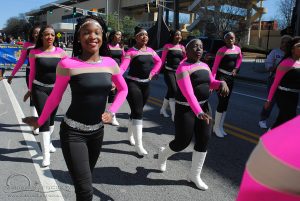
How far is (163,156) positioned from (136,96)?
127 centimetres

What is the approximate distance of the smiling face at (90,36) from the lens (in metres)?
3.13

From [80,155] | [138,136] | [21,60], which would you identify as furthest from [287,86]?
[21,60]

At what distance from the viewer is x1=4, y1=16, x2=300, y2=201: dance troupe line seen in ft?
10.1

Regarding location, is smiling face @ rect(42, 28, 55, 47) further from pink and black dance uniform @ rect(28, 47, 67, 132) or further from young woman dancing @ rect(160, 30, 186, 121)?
young woman dancing @ rect(160, 30, 186, 121)

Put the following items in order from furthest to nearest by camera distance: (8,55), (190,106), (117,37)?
1. (8,55)
2. (117,37)
3. (190,106)

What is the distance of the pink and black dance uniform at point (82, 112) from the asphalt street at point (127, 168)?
1.08 meters

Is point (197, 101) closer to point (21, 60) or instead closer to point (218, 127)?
point (218, 127)

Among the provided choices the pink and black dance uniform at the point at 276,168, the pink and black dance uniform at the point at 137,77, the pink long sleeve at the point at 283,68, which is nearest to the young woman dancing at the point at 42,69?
the pink and black dance uniform at the point at 137,77

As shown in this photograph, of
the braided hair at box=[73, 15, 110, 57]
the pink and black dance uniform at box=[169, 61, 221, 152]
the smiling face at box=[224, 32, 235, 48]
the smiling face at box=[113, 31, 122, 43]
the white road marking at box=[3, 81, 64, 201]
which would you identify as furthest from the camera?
the smiling face at box=[113, 31, 122, 43]

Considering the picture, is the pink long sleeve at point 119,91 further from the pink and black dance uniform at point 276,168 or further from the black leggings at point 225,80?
the black leggings at point 225,80

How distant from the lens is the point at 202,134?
14.1 feet

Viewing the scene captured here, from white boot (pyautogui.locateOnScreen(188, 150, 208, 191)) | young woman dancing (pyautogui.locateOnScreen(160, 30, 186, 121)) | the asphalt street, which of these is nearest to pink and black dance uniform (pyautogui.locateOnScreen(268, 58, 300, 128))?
the asphalt street

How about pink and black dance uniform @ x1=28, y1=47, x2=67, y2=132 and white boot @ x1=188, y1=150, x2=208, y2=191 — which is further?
pink and black dance uniform @ x1=28, y1=47, x2=67, y2=132

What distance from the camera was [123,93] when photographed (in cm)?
353
